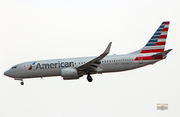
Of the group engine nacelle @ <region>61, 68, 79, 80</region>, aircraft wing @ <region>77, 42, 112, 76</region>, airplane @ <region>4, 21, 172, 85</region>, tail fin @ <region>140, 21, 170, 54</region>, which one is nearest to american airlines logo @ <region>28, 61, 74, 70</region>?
airplane @ <region>4, 21, 172, 85</region>

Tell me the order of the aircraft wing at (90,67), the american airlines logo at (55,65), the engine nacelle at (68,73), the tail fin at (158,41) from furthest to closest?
the tail fin at (158,41)
the american airlines logo at (55,65)
the engine nacelle at (68,73)
the aircraft wing at (90,67)

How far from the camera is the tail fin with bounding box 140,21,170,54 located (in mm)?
37656

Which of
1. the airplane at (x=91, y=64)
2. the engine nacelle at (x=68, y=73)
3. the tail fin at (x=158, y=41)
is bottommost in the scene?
the engine nacelle at (x=68, y=73)

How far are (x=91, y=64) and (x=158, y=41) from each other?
8550mm

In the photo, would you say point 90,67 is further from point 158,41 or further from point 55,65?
point 158,41

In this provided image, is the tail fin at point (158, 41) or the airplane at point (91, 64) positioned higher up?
the tail fin at point (158, 41)

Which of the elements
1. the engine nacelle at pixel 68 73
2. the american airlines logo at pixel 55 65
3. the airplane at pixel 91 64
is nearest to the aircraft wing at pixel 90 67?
the airplane at pixel 91 64

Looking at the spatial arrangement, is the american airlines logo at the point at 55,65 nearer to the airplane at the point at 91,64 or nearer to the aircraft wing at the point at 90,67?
the airplane at the point at 91,64

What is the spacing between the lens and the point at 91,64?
3544cm

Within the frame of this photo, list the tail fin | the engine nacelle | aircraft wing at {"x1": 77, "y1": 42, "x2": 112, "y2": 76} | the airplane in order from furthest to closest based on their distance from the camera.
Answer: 1. the tail fin
2. the airplane
3. the engine nacelle
4. aircraft wing at {"x1": 77, "y1": 42, "x2": 112, "y2": 76}

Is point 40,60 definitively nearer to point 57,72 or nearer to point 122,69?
point 57,72

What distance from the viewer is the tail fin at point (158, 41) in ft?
124

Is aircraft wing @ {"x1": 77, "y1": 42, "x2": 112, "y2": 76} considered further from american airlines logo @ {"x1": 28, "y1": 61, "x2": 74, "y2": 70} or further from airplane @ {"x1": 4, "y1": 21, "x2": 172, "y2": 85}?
american airlines logo @ {"x1": 28, "y1": 61, "x2": 74, "y2": 70}

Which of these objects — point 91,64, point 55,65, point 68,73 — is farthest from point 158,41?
point 55,65
